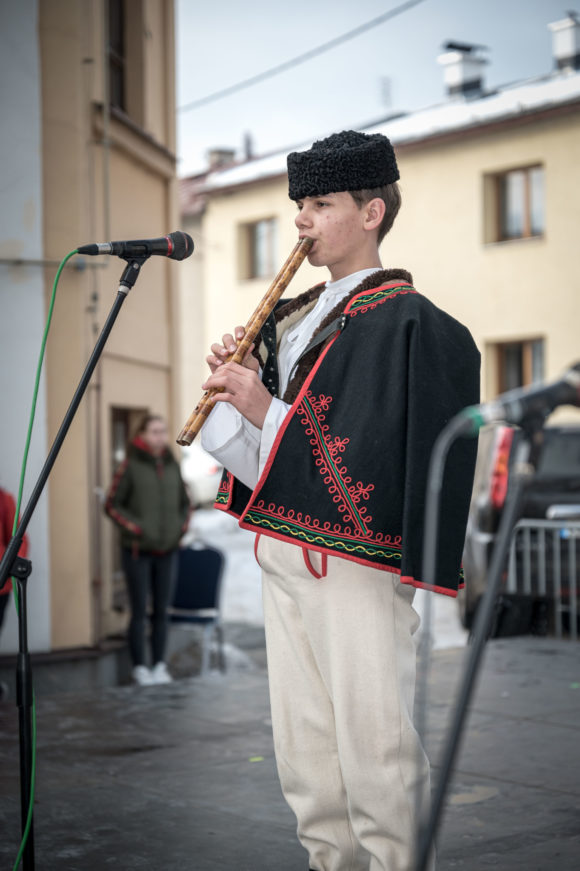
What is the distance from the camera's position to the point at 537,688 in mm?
5477

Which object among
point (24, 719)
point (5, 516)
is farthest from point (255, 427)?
point (5, 516)

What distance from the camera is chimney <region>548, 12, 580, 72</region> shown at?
55.9 feet

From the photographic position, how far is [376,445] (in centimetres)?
234

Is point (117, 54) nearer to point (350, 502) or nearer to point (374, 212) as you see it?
point (374, 212)

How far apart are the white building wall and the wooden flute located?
13.4 ft

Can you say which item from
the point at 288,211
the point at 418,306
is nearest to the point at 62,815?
the point at 418,306

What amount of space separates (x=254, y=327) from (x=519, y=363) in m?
14.8

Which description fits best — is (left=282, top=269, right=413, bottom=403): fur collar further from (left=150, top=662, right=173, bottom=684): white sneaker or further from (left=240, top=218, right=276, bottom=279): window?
(left=240, top=218, right=276, bottom=279): window

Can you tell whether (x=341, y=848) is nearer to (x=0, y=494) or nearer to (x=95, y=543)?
(x=0, y=494)

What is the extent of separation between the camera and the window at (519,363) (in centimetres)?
1653

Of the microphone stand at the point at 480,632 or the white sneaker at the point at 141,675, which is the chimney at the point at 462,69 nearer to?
the white sneaker at the point at 141,675

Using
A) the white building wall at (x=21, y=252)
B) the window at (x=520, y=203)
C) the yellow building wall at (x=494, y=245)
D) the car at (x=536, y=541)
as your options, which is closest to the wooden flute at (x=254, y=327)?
the white building wall at (x=21, y=252)

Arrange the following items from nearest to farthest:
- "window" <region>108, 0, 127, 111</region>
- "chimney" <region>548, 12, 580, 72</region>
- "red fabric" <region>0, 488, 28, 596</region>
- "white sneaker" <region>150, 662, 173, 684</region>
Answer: "red fabric" <region>0, 488, 28, 596</region>
"white sneaker" <region>150, 662, 173, 684</region>
"window" <region>108, 0, 127, 111</region>
"chimney" <region>548, 12, 580, 72</region>

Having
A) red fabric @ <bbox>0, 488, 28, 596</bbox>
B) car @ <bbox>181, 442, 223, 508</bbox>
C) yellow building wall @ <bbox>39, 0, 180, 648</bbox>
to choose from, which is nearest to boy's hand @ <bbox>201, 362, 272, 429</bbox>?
red fabric @ <bbox>0, 488, 28, 596</bbox>
